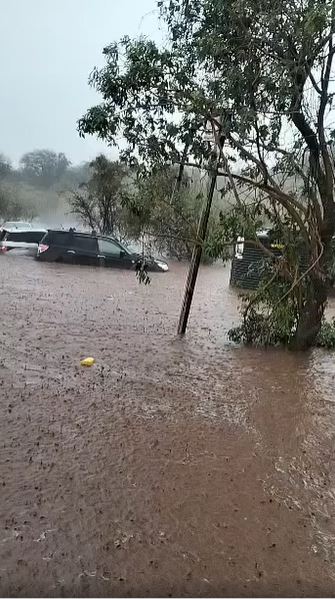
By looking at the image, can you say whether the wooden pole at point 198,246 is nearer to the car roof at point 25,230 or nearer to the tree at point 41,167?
the car roof at point 25,230

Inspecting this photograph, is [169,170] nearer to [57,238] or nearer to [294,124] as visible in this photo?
[294,124]

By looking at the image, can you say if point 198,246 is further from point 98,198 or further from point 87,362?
point 98,198

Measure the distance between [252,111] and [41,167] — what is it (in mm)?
11435

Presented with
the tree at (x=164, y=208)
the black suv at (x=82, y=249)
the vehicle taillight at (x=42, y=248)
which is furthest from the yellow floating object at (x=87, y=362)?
the vehicle taillight at (x=42, y=248)

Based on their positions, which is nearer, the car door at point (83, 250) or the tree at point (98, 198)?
the car door at point (83, 250)

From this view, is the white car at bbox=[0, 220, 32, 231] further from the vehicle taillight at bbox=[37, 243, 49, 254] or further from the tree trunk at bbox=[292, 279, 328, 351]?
the tree trunk at bbox=[292, 279, 328, 351]

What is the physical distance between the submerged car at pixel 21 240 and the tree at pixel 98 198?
274cm

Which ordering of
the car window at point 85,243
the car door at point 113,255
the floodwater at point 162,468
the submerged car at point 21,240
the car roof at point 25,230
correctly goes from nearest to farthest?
the floodwater at point 162,468 < the car door at point 113,255 < the car window at point 85,243 < the submerged car at point 21,240 < the car roof at point 25,230

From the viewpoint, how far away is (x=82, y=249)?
13.1 metres

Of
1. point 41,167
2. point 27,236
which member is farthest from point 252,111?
point 41,167

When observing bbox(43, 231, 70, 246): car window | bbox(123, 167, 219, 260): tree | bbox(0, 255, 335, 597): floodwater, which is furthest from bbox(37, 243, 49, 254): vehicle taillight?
bbox(0, 255, 335, 597): floodwater

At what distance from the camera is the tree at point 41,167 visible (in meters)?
15.1

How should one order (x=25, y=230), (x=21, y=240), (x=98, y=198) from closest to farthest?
(x=21, y=240) → (x=25, y=230) → (x=98, y=198)

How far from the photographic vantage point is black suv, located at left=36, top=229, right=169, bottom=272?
12883mm
